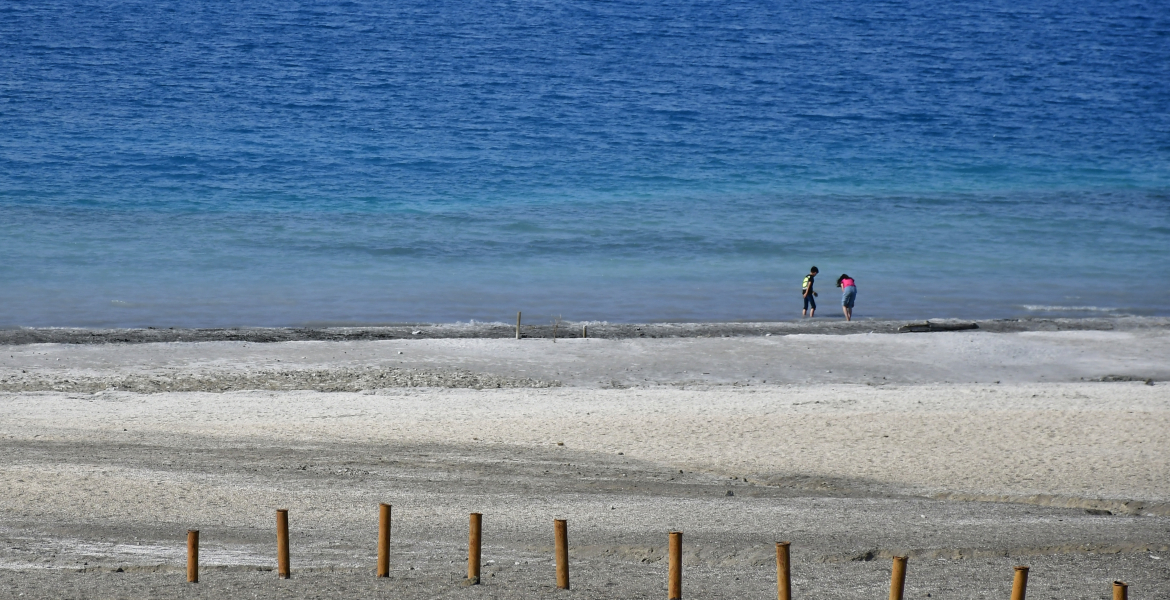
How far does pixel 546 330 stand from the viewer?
20281 mm

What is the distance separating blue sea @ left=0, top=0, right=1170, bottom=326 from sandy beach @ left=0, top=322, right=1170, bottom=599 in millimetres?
4847

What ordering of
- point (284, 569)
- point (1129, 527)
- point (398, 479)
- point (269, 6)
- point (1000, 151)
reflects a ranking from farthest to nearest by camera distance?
point (269, 6) → point (1000, 151) → point (398, 479) → point (1129, 527) → point (284, 569)

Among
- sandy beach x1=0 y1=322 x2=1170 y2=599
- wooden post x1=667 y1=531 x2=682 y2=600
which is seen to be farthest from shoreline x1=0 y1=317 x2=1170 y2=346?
wooden post x1=667 y1=531 x2=682 y2=600

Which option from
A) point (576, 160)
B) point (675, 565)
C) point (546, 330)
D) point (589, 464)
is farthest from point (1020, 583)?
point (576, 160)

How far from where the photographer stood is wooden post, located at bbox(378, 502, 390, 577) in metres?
7.33

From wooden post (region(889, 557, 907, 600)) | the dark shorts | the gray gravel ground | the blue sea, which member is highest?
the blue sea

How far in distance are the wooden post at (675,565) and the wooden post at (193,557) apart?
285 cm

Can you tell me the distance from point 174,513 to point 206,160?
35.2 meters

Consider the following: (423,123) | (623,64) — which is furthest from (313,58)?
(623,64)

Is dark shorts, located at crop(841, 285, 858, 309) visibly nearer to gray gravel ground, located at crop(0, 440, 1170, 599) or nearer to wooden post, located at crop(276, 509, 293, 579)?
gray gravel ground, located at crop(0, 440, 1170, 599)

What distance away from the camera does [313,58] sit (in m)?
55.8

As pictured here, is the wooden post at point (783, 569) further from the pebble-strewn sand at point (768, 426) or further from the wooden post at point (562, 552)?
the pebble-strewn sand at point (768, 426)

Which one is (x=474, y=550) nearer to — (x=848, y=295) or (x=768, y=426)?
(x=768, y=426)

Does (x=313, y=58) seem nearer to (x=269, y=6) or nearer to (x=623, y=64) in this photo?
(x=269, y=6)
